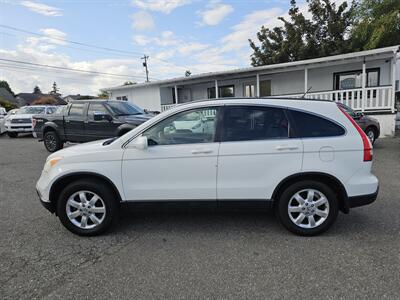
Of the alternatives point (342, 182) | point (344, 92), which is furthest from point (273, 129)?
point (344, 92)

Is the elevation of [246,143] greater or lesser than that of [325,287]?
greater

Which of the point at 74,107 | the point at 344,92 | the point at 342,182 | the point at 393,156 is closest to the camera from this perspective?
the point at 342,182

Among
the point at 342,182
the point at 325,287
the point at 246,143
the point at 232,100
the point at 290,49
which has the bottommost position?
the point at 325,287

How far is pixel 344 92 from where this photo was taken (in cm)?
1241

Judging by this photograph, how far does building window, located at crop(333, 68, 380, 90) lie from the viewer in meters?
13.1

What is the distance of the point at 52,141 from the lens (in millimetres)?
9547

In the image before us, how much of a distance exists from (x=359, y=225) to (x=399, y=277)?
3.69 feet

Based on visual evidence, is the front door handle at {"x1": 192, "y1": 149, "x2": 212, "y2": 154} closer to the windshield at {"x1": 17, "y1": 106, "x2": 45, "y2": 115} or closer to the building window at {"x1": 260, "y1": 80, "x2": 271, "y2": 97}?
the building window at {"x1": 260, "y1": 80, "x2": 271, "y2": 97}

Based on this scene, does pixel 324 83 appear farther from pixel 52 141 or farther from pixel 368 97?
pixel 52 141

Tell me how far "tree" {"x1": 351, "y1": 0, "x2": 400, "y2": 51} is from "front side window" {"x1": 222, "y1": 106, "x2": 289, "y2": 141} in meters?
Result: 14.6

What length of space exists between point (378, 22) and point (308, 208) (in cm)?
1539

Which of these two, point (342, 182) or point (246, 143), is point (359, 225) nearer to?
point (342, 182)

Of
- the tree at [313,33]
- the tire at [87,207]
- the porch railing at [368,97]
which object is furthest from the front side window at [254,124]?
the tree at [313,33]

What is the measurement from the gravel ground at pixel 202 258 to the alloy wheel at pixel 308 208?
0.70ft
